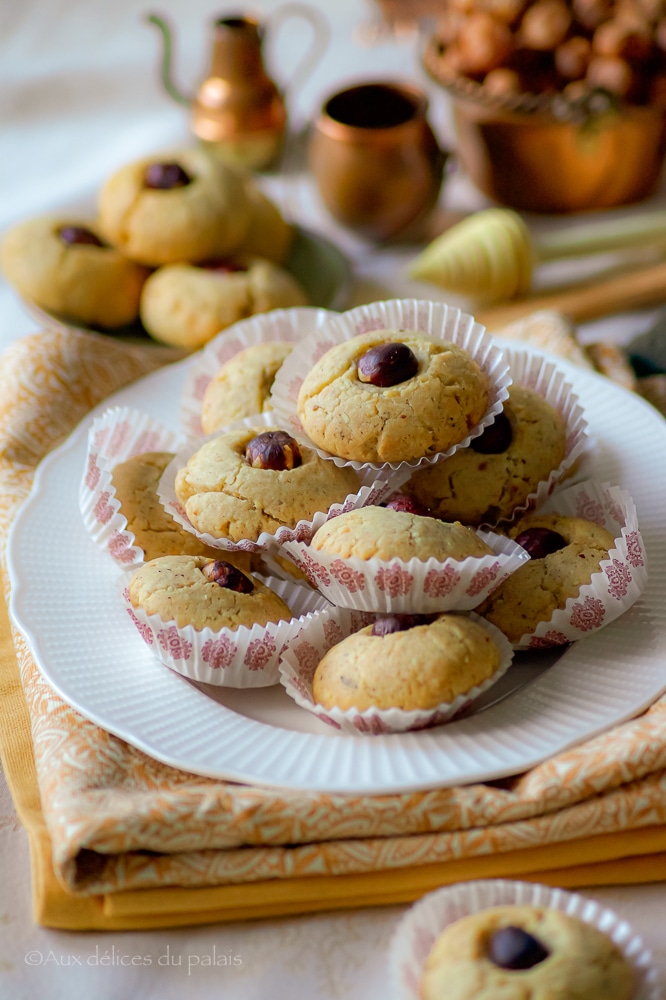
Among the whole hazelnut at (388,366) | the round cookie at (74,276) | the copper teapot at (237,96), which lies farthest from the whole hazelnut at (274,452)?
the copper teapot at (237,96)

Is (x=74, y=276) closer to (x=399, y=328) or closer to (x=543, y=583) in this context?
(x=399, y=328)

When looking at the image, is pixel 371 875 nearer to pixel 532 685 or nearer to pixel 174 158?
pixel 532 685

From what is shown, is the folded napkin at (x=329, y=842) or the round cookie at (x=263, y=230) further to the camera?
the round cookie at (x=263, y=230)

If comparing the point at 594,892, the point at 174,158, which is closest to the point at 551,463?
the point at 594,892

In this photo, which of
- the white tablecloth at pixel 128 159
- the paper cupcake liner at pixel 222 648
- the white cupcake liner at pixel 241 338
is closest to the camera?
the white tablecloth at pixel 128 159

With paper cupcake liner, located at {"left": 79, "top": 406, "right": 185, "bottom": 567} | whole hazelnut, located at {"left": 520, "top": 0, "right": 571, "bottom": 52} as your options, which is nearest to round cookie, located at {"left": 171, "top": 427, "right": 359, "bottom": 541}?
paper cupcake liner, located at {"left": 79, "top": 406, "right": 185, "bottom": 567}

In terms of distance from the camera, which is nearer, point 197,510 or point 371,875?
point 371,875

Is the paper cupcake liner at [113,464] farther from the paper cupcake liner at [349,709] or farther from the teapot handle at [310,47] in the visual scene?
the teapot handle at [310,47]

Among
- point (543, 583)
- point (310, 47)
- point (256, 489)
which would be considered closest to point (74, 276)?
point (256, 489)
